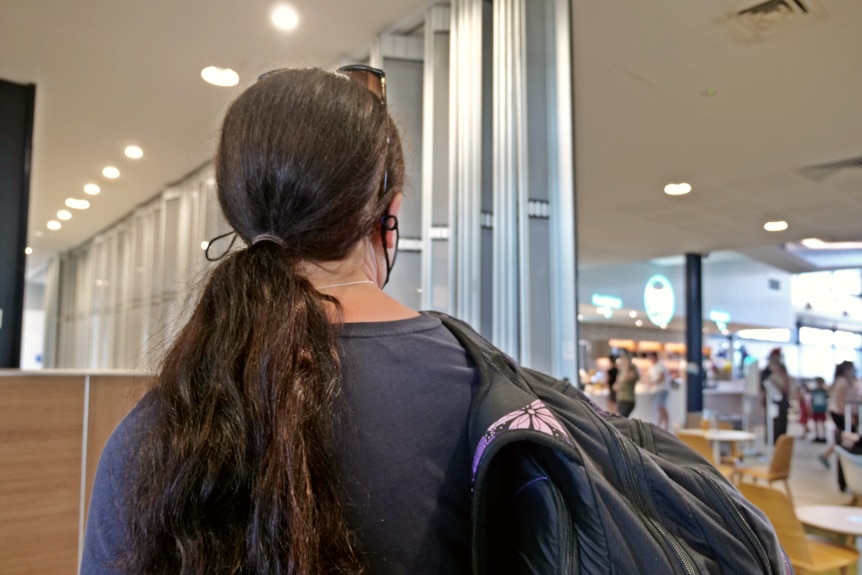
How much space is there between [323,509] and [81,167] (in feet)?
17.7

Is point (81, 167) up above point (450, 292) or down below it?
above

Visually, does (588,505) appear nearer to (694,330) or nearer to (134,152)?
(134,152)

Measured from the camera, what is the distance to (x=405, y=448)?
0.56 meters

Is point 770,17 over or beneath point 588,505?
over

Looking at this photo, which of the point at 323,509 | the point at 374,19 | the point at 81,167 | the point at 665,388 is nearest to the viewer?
the point at 323,509

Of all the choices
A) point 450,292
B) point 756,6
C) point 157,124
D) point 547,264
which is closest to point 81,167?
point 157,124

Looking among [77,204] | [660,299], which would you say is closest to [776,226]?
[660,299]

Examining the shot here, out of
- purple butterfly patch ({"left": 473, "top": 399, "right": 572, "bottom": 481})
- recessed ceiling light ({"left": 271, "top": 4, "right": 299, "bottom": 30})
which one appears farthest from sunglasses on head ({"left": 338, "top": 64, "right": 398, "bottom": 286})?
recessed ceiling light ({"left": 271, "top": 4, "right": 299, "bottom": 30})

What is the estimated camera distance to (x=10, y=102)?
3477 millimetres

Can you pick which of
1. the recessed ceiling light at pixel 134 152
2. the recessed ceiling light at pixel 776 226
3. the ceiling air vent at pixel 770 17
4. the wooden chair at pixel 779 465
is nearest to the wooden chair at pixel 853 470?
the wooden chair at pixel 779 465

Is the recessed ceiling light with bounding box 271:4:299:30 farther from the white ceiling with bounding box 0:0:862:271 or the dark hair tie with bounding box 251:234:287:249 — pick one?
the dark hair tie with bounding box 251:234:287:249

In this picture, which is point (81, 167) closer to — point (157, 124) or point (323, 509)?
point (157, 124)

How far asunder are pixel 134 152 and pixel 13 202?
127 centimetres

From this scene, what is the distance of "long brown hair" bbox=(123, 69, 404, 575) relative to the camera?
0.46 metres
